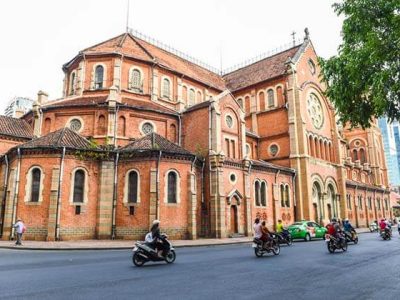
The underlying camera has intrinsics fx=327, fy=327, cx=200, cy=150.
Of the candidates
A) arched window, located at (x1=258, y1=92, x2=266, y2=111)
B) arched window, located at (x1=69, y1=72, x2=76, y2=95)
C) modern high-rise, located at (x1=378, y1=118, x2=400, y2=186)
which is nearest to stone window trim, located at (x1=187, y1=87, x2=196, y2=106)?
arched window, located at (x1=258, y1=92, x2=266, y2=111)

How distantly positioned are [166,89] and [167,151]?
1274cm

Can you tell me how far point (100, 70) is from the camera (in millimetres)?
32469

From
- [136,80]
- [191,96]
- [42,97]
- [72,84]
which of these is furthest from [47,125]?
[191,96]

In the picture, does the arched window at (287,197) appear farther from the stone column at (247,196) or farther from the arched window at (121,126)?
the arched window at (121,126)

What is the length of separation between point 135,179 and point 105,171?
2.35 meters

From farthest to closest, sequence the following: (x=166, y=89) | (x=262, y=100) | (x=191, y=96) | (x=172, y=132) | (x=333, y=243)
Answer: (x=262, y=100), (x=191, y=96), (x=166, y=89), (x=172, y=132), (x=333, y=243)

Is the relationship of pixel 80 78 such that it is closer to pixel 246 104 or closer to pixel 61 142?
pixel 61 142

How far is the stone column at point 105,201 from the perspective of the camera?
23.5 metres

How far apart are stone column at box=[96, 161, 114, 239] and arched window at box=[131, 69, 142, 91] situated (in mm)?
10709

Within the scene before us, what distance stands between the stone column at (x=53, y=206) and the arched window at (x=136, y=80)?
43.5ft

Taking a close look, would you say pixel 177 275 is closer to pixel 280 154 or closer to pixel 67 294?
pixel 67 294

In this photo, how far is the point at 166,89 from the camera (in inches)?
1401

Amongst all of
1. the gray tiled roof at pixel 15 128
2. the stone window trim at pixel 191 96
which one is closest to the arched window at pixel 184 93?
the stone window trim at pixel 191 96

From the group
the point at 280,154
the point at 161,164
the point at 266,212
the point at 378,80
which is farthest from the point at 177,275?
the point at 280,154
